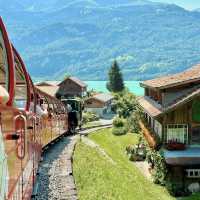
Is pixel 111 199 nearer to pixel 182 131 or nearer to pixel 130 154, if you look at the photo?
pixel 182 131

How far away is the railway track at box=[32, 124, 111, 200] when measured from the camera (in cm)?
1794

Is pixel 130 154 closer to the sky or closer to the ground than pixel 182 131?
closer to the ground

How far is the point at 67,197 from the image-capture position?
1761 cm

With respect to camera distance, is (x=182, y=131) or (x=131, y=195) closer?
(x=131, y=195)

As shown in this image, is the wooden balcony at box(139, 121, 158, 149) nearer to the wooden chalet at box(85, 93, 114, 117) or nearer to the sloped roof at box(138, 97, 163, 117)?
the sloped roof at box(138, 97, 163, 117)

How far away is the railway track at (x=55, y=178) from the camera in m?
17.9

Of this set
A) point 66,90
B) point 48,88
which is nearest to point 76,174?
point 48,88

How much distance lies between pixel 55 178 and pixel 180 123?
12018mm

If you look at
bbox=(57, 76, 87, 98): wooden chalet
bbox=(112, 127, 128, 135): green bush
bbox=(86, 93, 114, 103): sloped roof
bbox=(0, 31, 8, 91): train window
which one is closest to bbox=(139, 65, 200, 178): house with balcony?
bbox=(0, 31, 8, 91): train window

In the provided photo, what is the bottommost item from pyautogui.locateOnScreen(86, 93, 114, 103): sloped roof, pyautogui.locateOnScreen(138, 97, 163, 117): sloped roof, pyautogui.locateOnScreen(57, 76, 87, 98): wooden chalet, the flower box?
the flower box

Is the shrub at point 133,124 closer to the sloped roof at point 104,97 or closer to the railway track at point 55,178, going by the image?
the railway track at point 55,178

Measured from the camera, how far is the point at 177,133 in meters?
30.6

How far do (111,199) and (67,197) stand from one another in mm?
2283

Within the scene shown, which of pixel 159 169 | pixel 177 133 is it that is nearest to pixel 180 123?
pixel 177 133
